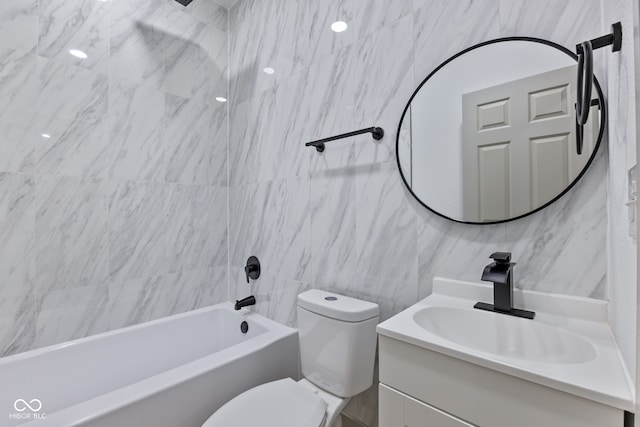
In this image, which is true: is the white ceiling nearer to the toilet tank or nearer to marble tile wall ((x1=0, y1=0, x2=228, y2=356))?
marble tile wall ((x1=0, y1=0, x2=228, y2=356))

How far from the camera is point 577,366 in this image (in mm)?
631

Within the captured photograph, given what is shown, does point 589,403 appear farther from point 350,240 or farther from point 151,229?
point 151,229

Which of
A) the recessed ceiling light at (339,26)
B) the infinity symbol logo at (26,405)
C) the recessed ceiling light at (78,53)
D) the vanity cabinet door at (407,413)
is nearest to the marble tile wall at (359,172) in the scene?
the recessed ceiling light at (339,26)

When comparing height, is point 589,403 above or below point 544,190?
below

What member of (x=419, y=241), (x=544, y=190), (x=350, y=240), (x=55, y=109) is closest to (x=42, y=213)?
(x=55, y=109)

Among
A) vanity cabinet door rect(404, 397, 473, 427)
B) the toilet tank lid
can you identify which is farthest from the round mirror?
vanity cabinet door rect(404, 397, 473, 427)

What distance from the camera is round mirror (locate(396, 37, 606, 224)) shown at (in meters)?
0.91

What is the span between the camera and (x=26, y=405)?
135 cm

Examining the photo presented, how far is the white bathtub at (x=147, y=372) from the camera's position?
3.64 ft

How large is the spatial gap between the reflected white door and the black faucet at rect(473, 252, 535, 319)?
0.61 ft

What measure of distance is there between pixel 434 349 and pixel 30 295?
190 centimetres

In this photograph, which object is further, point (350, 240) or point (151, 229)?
point (151, 229)

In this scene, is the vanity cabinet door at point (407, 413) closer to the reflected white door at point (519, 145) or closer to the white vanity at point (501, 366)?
the white vanity at point (501, 366)

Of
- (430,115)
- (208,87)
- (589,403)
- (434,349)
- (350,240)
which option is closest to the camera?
(589,403)
